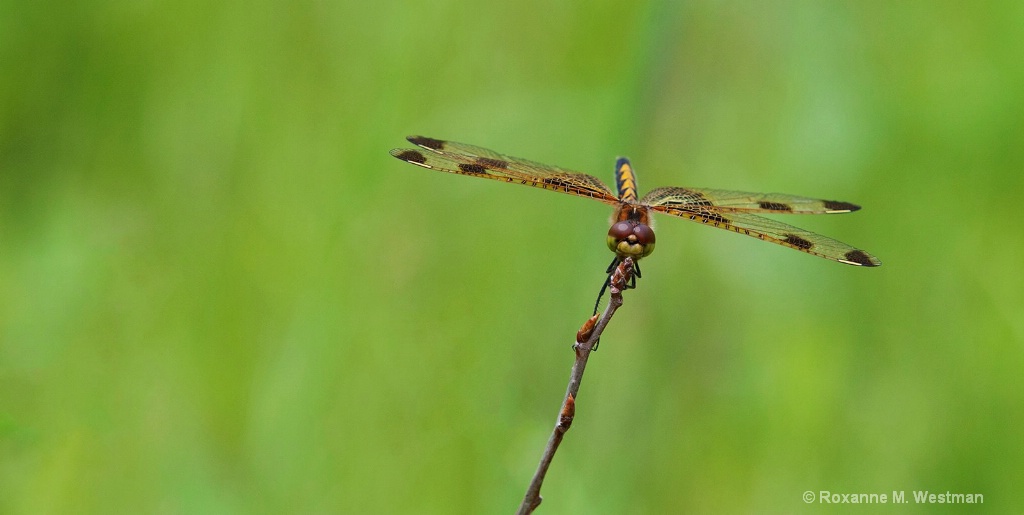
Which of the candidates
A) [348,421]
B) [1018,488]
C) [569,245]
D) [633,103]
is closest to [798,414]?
[1018,488]

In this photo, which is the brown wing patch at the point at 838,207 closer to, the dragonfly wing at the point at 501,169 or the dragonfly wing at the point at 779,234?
the dragonfly wing at the point at 779,234

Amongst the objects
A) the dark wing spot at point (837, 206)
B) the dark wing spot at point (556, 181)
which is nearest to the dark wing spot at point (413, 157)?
the dark wing spot at point (556, 181)

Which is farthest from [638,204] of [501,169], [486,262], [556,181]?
[486,262]

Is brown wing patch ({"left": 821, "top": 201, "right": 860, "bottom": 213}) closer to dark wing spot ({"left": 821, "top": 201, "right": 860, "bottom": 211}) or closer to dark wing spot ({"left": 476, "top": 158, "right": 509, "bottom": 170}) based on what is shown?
dark wing spot ({"left": 821, "top": 201, "right": 860, "bottom": 211})

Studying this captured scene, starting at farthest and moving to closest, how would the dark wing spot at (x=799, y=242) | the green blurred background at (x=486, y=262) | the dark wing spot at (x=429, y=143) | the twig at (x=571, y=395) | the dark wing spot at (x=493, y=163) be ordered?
the green blurred background at (x=486, y=262)
the dark wing spot at (x=429, y=143)
the dark wing spot at (x=493, y=163)
the dark wing spot at (x=799, y=242)
the twig at (x=571, y=395)

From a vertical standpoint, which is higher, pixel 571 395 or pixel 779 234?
pixel 779 234

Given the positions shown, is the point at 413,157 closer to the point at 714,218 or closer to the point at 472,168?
the point at 472,168
